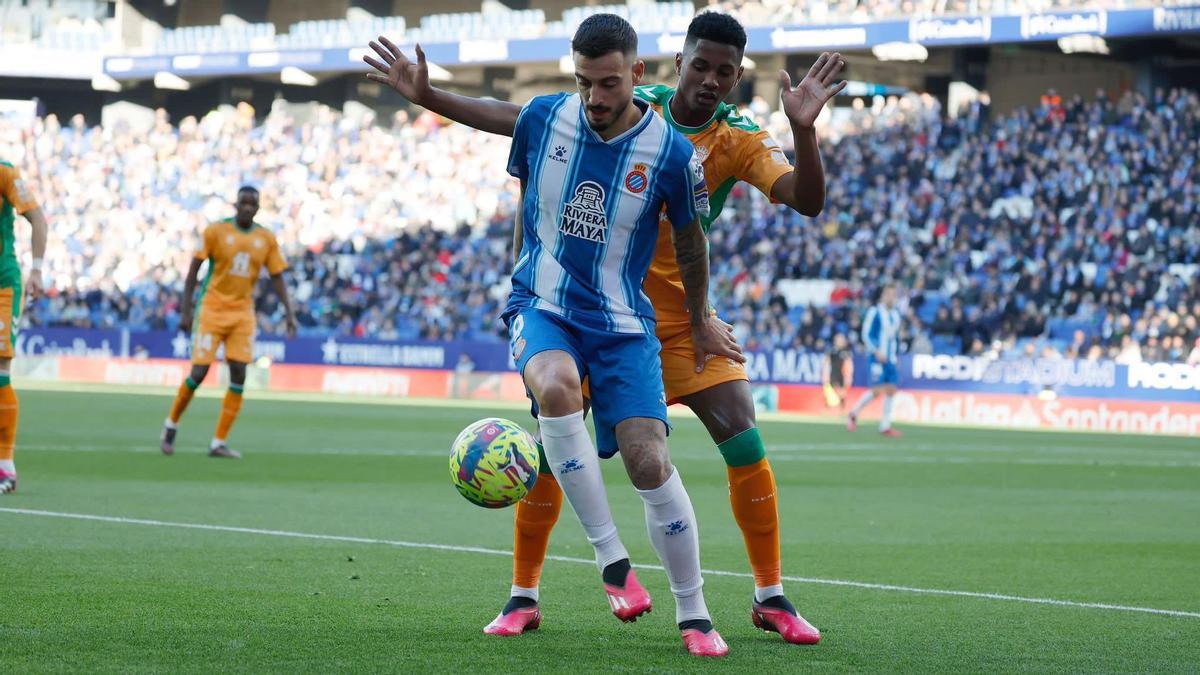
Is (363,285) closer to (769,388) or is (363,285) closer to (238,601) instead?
(769,388)

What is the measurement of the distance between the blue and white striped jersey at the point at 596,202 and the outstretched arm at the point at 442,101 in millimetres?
91

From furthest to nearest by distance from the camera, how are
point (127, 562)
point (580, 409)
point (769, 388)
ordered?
point (769, 388) → point (127, 562) → point (580, 409)

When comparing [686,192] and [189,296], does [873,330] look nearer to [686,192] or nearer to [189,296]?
[189,296]

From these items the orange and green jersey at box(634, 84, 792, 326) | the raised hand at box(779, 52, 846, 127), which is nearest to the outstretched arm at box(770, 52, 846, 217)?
the raised hand at box(779, 52, 846, 127)

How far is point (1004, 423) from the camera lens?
88.4ft

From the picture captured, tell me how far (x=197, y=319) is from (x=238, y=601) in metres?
9.25

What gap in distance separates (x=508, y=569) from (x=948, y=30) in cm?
3152

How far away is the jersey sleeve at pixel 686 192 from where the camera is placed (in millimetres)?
5363

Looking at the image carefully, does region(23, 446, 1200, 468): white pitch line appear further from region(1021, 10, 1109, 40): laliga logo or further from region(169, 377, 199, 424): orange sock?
region(1021, 10, 1109, 40): laliga logo

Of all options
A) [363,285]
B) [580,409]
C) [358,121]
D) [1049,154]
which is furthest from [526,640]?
[358,121]

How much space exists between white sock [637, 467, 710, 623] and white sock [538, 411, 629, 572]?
5.6 inches

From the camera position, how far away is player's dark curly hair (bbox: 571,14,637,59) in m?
5.09

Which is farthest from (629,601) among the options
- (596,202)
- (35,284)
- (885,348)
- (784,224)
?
(784,224)

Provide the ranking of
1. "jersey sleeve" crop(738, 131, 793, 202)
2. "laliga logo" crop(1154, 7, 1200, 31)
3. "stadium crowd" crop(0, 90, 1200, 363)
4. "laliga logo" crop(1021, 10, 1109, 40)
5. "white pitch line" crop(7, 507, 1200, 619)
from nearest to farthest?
"jersey sleeve" crop(738, 131, 793, 202) → "white pitch line" crop(7, 507, 1200, 619) → "stadium crowd" crop(0, 90, 1200, 363) → "laliga logo" crop(1154, 7, 1200, 31) → "laliga logo" crop(1021, 10, 1109, 40)
